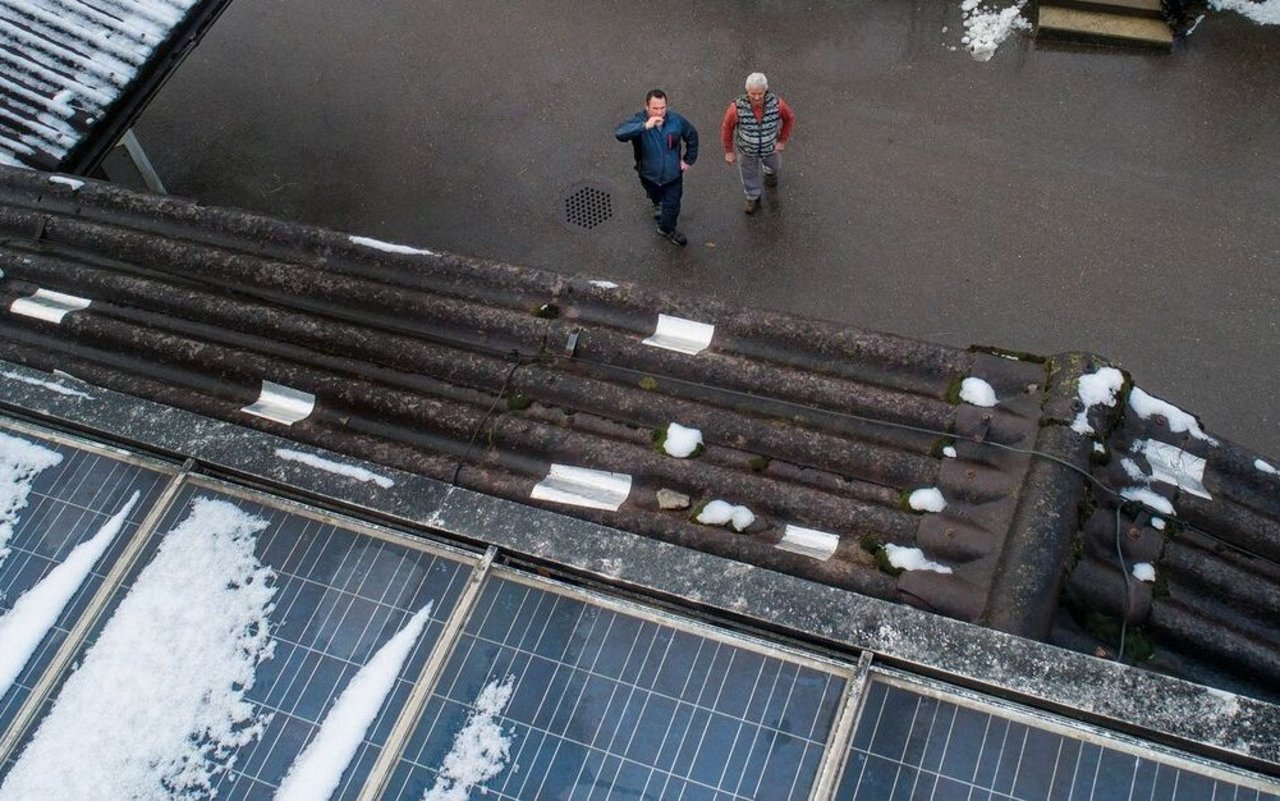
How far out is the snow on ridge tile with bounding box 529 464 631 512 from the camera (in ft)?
17.5

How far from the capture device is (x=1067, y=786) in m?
3.71

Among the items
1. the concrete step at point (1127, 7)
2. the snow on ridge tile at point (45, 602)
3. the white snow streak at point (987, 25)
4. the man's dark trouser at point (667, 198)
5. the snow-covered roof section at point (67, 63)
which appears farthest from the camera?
the white snow streak at point (987, 25)

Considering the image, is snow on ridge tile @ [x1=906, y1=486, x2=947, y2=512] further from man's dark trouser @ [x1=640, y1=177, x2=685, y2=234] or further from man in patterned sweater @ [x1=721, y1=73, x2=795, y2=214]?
man's dark trouser @ [x1=640, y1=177, x2=685, y2=234]

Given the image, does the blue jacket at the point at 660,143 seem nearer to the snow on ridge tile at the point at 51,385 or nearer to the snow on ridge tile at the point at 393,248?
the snow on ridge tile at the point at 393,248

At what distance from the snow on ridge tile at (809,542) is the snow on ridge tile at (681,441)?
2.04 feet

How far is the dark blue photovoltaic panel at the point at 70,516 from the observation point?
15.2 feet

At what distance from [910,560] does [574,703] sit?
169 centimetres

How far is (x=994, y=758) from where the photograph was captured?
3.81 meters

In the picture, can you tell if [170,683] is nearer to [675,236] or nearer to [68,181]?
[68,181]

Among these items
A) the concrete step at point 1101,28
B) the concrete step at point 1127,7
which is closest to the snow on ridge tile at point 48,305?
the concrete step at point 1101,28

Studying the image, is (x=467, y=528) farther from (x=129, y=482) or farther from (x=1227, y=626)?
(x=1227, y=626)

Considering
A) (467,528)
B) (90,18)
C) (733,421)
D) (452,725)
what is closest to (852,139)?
(733,421)

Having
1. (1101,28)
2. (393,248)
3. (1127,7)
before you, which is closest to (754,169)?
(1101,28)

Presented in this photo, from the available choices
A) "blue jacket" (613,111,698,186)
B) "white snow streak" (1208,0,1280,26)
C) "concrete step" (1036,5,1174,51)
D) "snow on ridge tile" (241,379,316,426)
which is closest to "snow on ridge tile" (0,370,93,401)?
"snow on ridge tile" (241,379,316,426)
